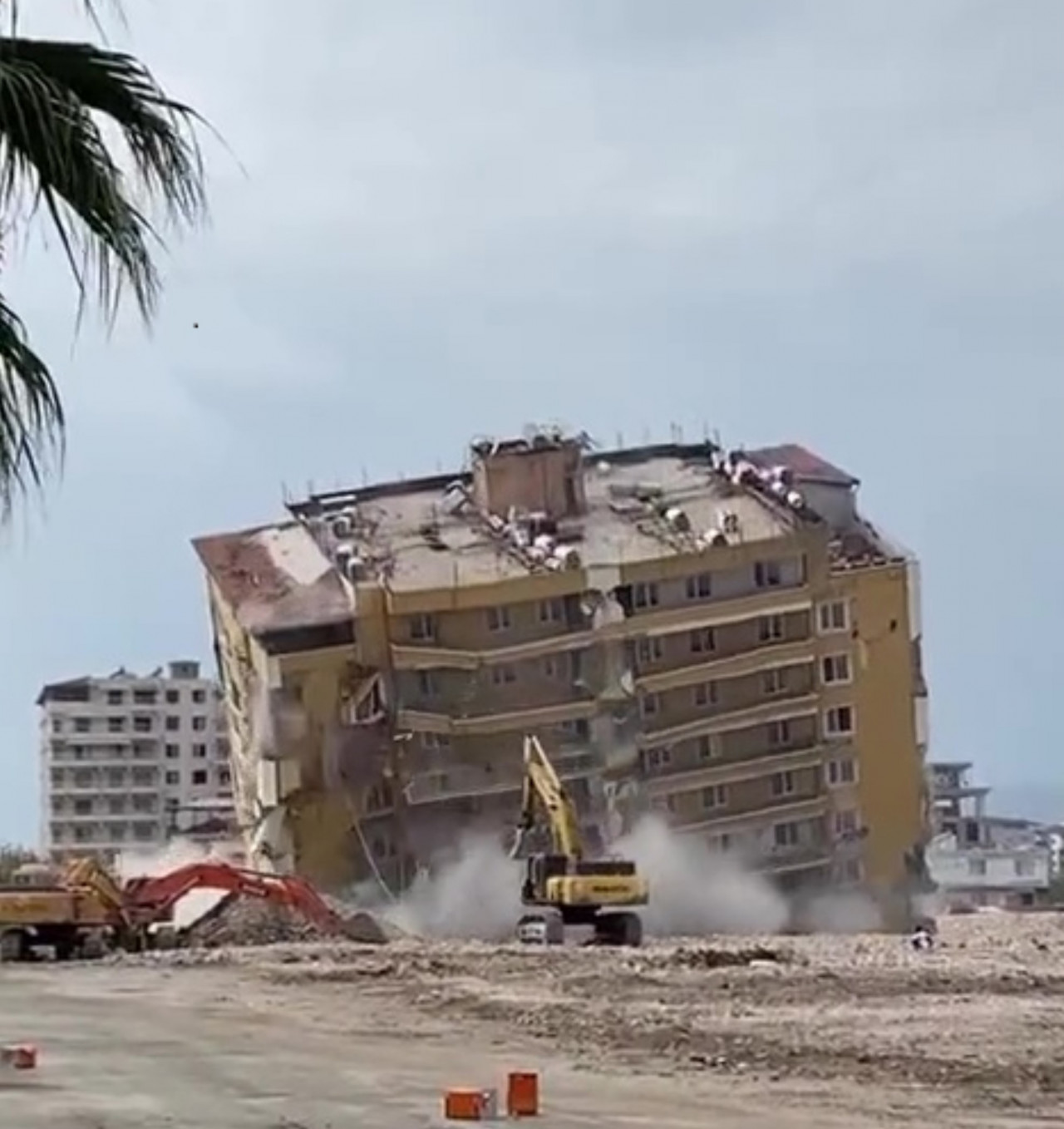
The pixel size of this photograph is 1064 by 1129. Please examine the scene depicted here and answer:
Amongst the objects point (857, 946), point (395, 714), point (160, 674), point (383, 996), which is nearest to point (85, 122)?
point (383, 996)

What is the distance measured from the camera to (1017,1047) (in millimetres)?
20859

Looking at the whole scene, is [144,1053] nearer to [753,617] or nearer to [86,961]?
[86,961]

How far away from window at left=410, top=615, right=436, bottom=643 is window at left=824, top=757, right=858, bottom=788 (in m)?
10.4

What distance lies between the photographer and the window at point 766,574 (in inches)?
2426

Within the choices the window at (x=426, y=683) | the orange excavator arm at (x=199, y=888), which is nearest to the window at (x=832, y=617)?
the window at (x=426, y=683)

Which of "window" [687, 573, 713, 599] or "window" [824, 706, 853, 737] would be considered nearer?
"window" [824, 706, 853, 737]

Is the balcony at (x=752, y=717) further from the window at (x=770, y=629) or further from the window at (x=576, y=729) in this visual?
the window at (x=770, y=629)

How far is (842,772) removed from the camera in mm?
61656

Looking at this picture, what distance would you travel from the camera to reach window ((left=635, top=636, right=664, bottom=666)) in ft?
201

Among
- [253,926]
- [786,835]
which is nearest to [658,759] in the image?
[786,835]

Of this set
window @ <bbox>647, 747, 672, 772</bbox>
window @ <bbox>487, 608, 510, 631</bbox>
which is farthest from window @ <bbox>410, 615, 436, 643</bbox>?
window @ <bbox>647, 747, 672, 772</bbox>

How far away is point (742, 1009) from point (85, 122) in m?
22.6

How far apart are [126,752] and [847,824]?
247 ft

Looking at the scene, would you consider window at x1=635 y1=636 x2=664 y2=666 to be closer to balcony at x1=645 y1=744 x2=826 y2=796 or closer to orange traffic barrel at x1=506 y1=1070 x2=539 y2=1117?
balcony at x1=645 y1=744 x2=826 y2=796
